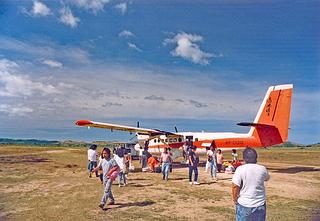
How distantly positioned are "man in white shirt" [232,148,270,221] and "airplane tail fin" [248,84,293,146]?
15439 millimetres

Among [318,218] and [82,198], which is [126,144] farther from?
[318,218]

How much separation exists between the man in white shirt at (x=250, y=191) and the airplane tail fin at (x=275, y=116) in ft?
50.7

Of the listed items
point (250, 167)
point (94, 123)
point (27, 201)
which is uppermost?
point (94, 123)

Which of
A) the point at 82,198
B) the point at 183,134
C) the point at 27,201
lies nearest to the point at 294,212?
the point at 82,198

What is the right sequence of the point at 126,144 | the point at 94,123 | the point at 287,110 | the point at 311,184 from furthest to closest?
the point at 126,144, the point at 94,123, the point at 287,110, the point at 311,184

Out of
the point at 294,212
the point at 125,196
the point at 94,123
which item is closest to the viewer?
the point at 294,212

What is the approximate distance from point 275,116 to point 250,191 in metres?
17.0

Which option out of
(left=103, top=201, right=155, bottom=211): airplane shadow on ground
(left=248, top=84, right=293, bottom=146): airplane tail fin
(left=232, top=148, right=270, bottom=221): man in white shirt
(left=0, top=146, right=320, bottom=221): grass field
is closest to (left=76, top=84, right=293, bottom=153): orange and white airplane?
(left=248, top=84, right=293, bottom=146): airplane tail fin

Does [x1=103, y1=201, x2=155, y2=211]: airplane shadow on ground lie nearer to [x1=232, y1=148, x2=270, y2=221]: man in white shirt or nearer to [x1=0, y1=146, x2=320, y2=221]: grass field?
[x1=0, y1=146, x2=320, y2=221]: grass field

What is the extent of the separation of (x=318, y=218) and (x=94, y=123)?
16293 millimetres

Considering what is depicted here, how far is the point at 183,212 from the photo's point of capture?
1002cm

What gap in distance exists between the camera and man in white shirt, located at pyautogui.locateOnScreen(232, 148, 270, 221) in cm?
534

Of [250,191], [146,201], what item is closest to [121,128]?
[146,201]

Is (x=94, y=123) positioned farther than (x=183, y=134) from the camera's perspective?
No
